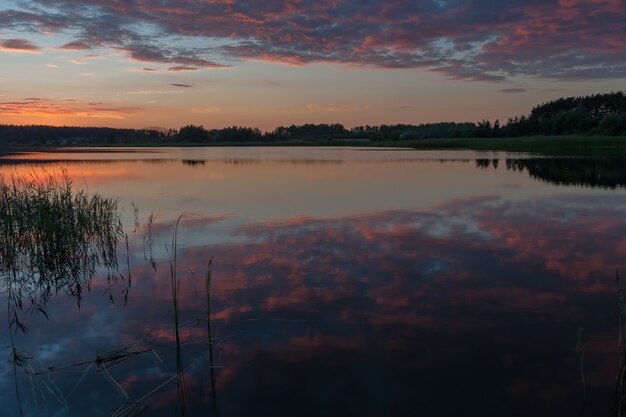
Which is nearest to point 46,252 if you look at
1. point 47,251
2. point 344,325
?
point 47,251

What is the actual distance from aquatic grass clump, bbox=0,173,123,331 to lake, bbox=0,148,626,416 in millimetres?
332

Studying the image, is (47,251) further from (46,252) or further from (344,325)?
(344,325)

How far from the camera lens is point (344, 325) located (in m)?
6.46

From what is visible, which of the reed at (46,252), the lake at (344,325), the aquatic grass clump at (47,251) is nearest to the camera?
the lake at (344,325)

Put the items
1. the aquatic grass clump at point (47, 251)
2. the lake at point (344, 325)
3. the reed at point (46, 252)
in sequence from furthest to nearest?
1. the aquatic grass clump at point (47, 251)
2. the reed at point (46, 252)
3. the lake at point (344, 325)

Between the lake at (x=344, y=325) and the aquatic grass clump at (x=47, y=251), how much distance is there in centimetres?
33

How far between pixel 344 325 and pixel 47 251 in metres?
7.60

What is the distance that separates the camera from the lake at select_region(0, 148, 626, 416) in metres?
4.78

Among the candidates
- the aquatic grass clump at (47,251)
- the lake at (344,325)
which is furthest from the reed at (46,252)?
the lake at (344,325)

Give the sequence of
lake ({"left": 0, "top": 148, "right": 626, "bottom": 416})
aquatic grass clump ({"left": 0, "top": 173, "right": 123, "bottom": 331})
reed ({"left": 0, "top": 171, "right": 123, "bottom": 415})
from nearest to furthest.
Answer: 1. lake ({"left": 0, "top": 148, "right": 626, "bottom": 416})
2. reed ({"left": 0, "top": 171, "right": 123, "bottom": 415})
3. aquatic grass clump ({"left": 0, "top": 173, "right": 123, "bottom": 331})

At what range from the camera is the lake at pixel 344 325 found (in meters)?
4.78

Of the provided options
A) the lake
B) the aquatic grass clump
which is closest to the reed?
the aquatic grass clump

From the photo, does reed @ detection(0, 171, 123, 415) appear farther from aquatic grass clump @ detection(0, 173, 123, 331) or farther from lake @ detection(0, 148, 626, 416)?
lake @ detection(0, 148, 626, 416)

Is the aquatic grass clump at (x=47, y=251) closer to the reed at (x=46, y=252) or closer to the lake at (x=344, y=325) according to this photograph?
the reed at (x=46, y=252)
